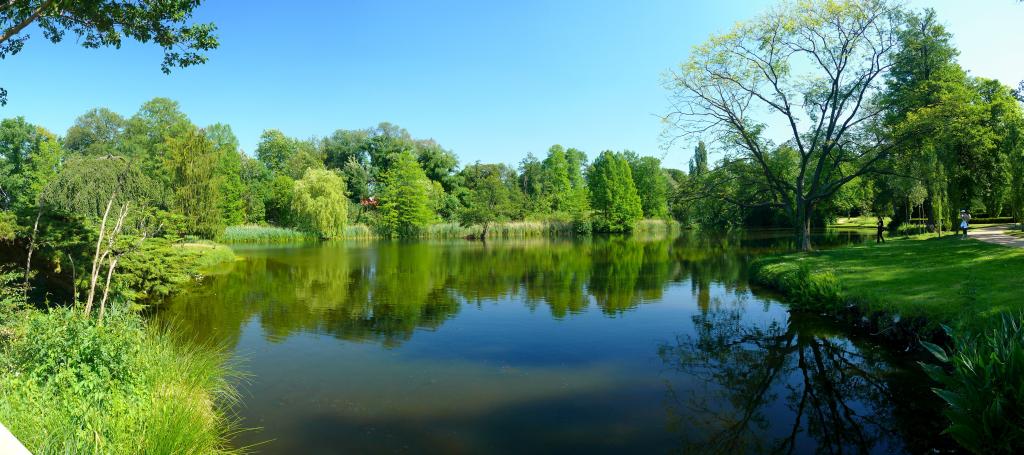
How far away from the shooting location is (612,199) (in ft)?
186

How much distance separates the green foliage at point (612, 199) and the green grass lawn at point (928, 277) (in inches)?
1483

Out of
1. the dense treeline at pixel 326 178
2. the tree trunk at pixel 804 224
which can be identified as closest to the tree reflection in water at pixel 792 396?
the tree trunk at pixel 804 224

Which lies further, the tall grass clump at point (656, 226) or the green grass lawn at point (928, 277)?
the tall grass clump at point (656, 226)

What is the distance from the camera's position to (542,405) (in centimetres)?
750

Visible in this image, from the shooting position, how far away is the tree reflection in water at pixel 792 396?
20.6 ft

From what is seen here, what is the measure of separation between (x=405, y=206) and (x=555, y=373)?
147 feet

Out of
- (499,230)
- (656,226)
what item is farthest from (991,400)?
(656,226)

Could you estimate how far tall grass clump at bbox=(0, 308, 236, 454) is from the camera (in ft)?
13.5

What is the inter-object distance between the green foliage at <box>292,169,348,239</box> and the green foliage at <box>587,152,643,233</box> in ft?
90.3

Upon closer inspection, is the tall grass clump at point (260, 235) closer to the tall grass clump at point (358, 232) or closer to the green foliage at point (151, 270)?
the tall grass clump at point (358, 232)

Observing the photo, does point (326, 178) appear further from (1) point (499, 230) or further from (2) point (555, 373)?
(2) point (555, 373)

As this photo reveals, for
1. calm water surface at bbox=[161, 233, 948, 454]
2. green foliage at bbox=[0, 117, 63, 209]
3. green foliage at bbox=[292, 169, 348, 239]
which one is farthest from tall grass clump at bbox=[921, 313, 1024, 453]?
green foliage at bbox=[0, 117, 63, 209]

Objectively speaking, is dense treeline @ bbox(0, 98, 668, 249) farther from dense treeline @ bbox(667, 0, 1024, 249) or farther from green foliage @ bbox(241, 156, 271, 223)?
dense treeline @ bbox(667, 0, 1024, 249)

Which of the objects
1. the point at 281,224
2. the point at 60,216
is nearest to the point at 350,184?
the point at 281,224
